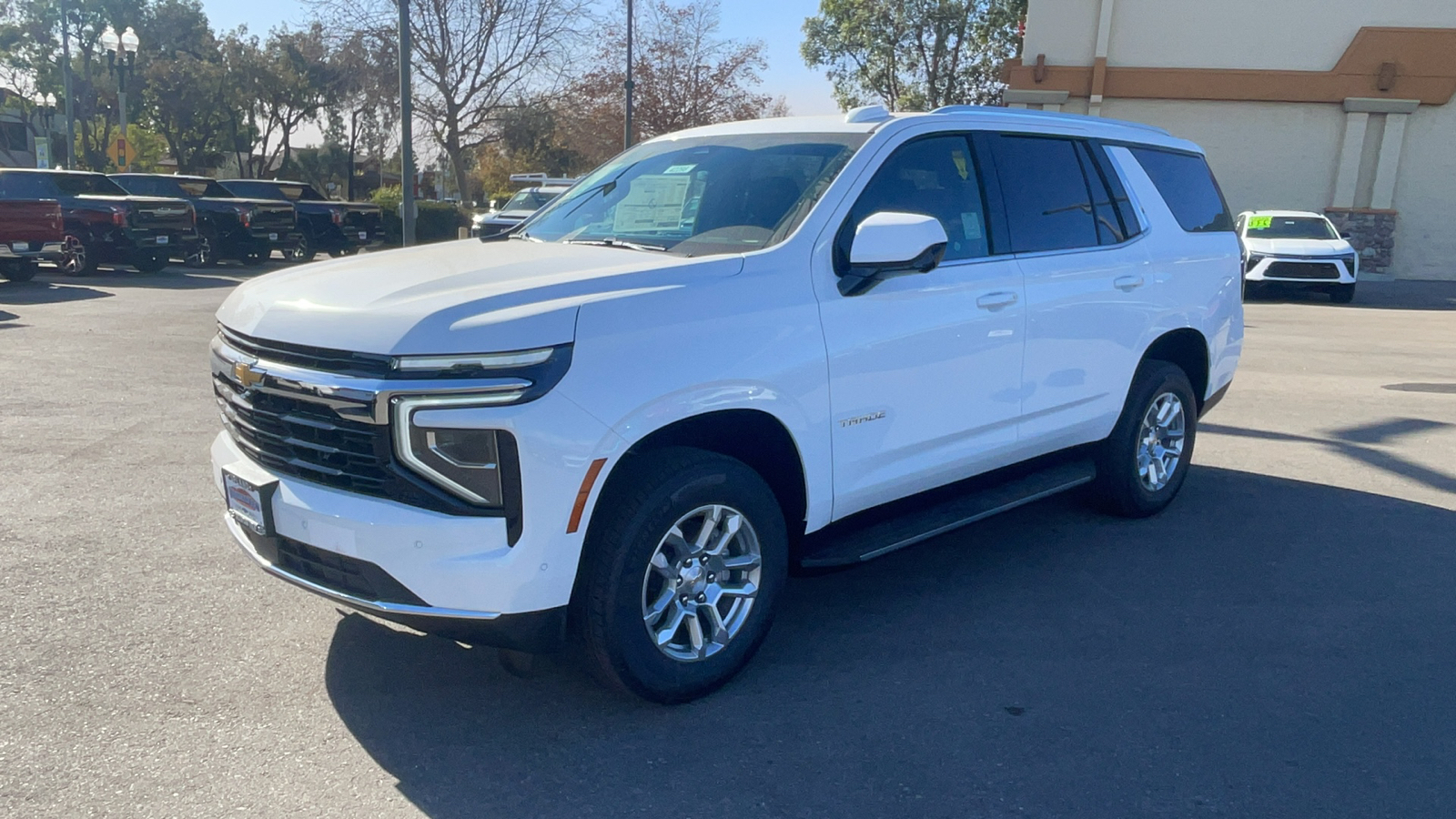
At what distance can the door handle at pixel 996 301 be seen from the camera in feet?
15.1

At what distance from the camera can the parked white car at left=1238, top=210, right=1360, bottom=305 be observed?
19.2 m

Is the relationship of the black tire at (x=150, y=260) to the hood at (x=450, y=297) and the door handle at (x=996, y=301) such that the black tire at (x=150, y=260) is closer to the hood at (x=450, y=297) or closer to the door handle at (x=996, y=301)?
the hood at (x=450, y=297)

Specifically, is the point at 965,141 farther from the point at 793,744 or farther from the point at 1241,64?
the point at 1241,64

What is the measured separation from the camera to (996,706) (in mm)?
3822

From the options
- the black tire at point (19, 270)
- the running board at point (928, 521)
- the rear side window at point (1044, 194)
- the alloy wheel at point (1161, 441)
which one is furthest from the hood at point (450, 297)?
the black tire at point (19, 270)

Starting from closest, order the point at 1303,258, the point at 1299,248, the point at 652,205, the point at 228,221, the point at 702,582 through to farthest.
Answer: the point at 702,582 < the point at 652,205 < the point at 1303,258 < the point at 1299,248 < the point at 228,221

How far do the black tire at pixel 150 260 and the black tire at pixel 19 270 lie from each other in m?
1.86

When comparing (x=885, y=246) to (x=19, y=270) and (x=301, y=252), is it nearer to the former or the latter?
(x=19, y=270)

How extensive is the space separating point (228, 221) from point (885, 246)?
20388 millimetres

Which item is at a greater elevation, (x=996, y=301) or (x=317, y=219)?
(x=996, y=301)

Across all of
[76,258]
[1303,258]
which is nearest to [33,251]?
[76,258]

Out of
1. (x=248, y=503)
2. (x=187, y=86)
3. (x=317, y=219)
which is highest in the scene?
(x=187, y=86)

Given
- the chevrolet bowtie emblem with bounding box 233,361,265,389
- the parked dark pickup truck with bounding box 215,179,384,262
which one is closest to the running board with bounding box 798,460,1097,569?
the chevrolet bowtie emblem with bounding box 233,361,265,389

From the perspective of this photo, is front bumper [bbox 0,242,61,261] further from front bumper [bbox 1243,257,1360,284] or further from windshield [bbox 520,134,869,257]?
front bumper [bbox 1243,257,1360,284]
